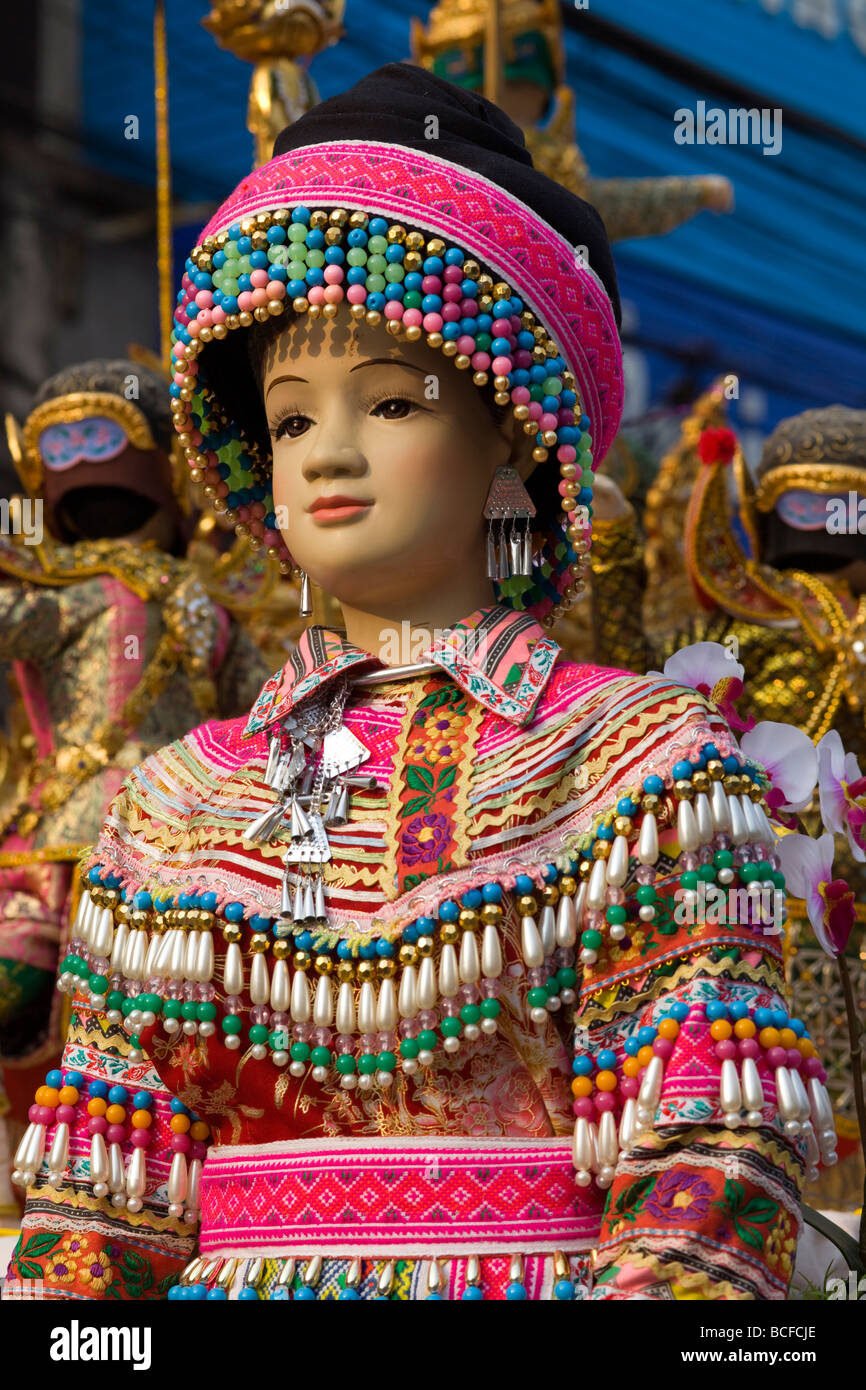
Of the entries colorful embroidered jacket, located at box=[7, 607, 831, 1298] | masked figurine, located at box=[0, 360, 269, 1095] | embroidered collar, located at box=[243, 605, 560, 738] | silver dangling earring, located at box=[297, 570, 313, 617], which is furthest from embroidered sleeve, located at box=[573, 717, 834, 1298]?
masked figurine, located at box=[0, 360, 269, 1095]

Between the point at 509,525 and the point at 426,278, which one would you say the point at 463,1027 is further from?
the point at 426,278

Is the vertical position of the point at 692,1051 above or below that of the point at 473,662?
below

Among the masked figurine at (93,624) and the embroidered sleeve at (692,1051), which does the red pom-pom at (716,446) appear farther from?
the embroidered sleeve at (692,1051)

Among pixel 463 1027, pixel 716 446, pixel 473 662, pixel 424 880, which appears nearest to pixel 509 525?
pixel 473 662

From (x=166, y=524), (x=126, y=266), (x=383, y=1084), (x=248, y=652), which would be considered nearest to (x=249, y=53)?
(x=166, y=524)

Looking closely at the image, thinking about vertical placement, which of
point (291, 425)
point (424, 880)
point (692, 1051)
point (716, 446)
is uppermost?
point (716, 446)

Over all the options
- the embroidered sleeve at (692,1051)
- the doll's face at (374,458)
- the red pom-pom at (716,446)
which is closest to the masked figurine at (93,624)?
the red pom-pom at (716,446)

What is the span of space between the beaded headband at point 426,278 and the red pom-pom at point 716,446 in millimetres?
1611

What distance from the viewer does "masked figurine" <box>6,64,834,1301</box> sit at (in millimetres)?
1649

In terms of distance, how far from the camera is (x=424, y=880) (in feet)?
5.66

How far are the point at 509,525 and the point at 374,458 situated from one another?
200 mm

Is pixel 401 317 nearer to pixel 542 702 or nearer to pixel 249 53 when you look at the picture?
pixel 542 702

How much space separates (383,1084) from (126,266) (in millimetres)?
5544

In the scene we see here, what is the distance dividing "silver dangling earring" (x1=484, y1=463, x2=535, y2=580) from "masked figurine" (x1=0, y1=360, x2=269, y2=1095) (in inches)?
59.7
